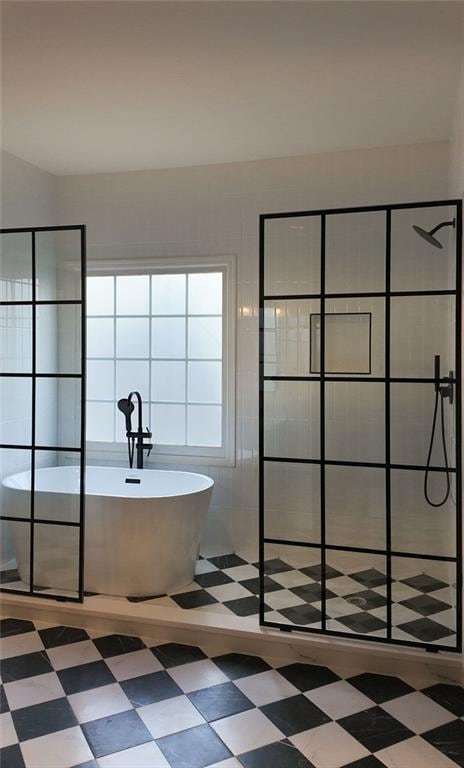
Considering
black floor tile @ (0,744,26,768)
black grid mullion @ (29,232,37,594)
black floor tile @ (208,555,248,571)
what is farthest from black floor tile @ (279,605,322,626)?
black grid mullion @ (29,232,37,594)

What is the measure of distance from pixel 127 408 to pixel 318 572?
1.96 meters

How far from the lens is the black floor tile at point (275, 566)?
3.09 metres

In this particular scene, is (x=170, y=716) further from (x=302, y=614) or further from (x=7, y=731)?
(x=302, y=614)

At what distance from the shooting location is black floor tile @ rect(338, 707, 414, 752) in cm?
230

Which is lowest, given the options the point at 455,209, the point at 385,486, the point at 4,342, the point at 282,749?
the point at 282,749

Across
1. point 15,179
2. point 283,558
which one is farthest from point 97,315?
point 283,558

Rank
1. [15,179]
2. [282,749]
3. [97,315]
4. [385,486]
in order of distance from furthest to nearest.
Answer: [97,315]
[15,179]
[385,486]
[282,749]

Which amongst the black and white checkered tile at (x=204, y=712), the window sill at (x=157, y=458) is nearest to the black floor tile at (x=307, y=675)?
the black and white checkered tile at (x=204, y=712)

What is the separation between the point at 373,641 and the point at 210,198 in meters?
3.04

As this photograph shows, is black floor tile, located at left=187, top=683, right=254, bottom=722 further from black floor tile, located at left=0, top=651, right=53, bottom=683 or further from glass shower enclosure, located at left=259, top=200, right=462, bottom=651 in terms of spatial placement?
black floor tile, located at left=0, top=651, right=53, bottom=683

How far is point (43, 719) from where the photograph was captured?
2436 millimetres

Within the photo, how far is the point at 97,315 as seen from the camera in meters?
4.76

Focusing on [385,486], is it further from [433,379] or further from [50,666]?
[50,666]

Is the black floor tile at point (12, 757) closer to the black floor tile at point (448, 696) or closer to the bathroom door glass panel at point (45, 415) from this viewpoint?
the bathroom door glass panel at point (45, 415)
